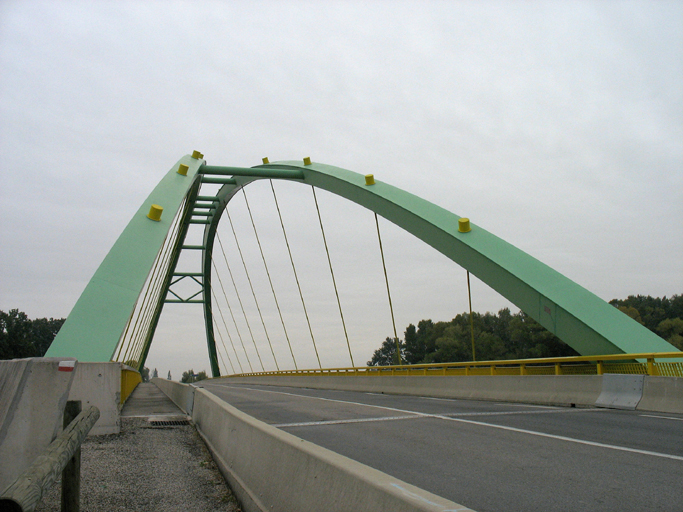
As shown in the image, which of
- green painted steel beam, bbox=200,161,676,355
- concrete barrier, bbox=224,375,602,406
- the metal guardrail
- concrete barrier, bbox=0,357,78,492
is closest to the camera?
the metal guardrail

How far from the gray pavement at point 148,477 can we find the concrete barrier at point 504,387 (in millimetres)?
7086

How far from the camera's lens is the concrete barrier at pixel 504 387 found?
10719mm

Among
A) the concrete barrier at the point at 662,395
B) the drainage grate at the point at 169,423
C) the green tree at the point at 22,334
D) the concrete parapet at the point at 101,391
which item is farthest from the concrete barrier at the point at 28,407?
the green tree at the point at 22,334

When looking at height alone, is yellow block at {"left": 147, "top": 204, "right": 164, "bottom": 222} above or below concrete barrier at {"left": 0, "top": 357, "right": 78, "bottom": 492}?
above

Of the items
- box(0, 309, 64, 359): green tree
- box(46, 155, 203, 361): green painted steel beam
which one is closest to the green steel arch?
box(46, 155, 203, 361): green painted steel beam

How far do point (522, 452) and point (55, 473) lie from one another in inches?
181

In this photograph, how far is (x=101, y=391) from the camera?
26.1 ft

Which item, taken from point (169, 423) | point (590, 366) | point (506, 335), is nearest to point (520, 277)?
point (590, 366)

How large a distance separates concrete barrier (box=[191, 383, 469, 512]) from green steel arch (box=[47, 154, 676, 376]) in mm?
6186

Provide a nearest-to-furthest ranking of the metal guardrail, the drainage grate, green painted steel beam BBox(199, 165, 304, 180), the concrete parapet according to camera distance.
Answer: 1. the metal guardrail
2. the concrete parapet
3. the drainage grate
4. green painted steel beam BBox(199, 165, 304, 180)

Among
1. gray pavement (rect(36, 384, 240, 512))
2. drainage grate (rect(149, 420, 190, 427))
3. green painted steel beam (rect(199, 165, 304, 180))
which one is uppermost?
green painted steel beam (rect(199, 165, 304, 180))

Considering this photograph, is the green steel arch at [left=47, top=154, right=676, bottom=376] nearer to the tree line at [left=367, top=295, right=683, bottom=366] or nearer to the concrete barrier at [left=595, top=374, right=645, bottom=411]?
the concrete barrier at [left=595, top=374, right=645, bottom=411]

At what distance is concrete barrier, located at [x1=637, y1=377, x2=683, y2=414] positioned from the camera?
8.85 m

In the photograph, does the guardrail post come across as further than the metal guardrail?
Yes
